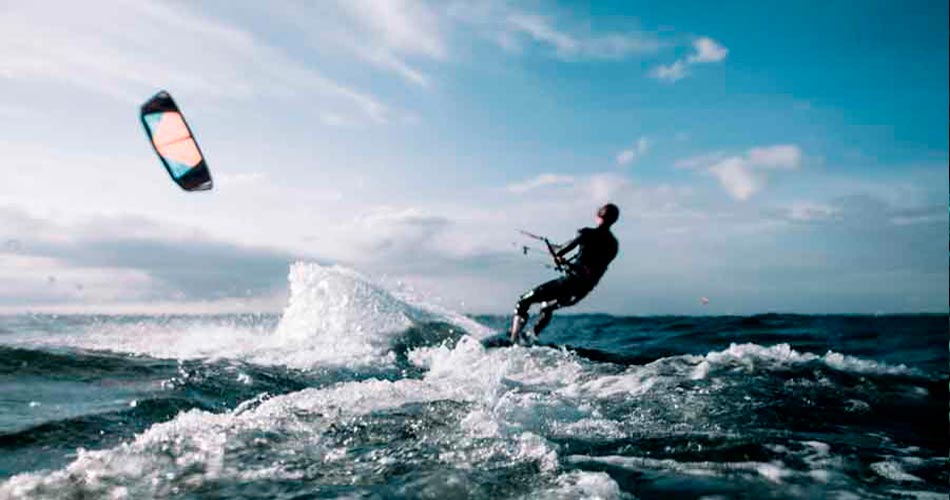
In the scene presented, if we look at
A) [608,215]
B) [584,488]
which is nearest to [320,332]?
[608,215]

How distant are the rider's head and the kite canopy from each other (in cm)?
835

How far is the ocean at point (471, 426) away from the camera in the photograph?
14.8 ft

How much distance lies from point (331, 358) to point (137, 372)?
3.80m

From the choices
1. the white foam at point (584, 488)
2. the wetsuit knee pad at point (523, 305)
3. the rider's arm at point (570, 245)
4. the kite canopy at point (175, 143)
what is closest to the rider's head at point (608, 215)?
the rider's arm at point (570, 245)

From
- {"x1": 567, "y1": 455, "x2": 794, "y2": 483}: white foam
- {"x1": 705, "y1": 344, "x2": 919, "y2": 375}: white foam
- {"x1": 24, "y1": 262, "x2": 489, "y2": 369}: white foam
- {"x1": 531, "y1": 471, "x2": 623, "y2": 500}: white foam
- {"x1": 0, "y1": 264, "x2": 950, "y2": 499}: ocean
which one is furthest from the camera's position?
{"x1": 24, "y1": 262, "x2": 489, "y2": 369}: white foam

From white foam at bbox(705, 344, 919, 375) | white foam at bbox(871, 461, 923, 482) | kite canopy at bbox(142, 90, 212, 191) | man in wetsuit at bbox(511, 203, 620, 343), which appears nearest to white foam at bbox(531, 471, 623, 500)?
white foam at bbox(871, 461, 923, 482)

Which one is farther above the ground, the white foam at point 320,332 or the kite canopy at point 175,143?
the kite canopy at point 175,143

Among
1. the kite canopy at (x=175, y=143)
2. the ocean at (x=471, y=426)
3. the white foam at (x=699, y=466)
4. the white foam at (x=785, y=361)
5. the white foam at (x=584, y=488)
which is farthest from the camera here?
the white foam at (x=785, y=361)

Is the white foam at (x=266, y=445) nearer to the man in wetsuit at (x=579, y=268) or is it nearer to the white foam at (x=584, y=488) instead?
the white foam at (x=584, y=488)

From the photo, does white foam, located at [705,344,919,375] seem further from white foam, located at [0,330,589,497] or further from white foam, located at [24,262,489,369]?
white foam, located at [24,262,489,369]

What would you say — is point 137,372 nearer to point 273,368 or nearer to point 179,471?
point 273,368

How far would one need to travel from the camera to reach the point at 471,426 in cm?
603

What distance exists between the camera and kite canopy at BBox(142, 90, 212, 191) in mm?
9367

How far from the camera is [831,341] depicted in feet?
59.6
